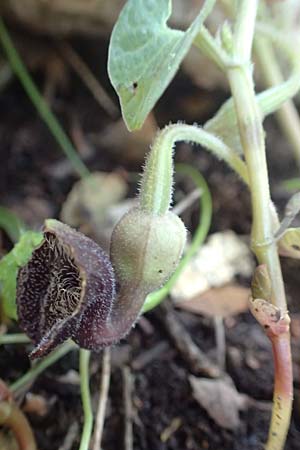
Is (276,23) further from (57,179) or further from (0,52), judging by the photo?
(0,52)

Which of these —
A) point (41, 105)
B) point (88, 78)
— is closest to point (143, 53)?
point (41, 105)

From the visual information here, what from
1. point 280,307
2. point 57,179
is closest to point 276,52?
point 57,179

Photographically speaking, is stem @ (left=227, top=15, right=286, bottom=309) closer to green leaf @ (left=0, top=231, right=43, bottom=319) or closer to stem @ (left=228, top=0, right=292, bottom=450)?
stem @ (left=228, top=0, right=292, bottom=450)

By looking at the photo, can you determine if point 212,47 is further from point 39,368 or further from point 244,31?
point 39,368

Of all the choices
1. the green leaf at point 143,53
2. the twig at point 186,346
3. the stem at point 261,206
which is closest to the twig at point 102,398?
the twig at point 186,346

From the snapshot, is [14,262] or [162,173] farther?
[14,262]

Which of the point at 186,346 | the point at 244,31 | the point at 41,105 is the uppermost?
the point at 41,105

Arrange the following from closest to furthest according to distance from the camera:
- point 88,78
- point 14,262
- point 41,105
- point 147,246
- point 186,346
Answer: point 147,246
point 14,262
point 186,346
point 41,105
point 88,78

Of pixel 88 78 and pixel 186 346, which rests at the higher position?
pixel 88 78

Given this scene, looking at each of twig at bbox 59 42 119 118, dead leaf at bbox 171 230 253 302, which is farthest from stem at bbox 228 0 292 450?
twig at bbox 59 42 119 118
